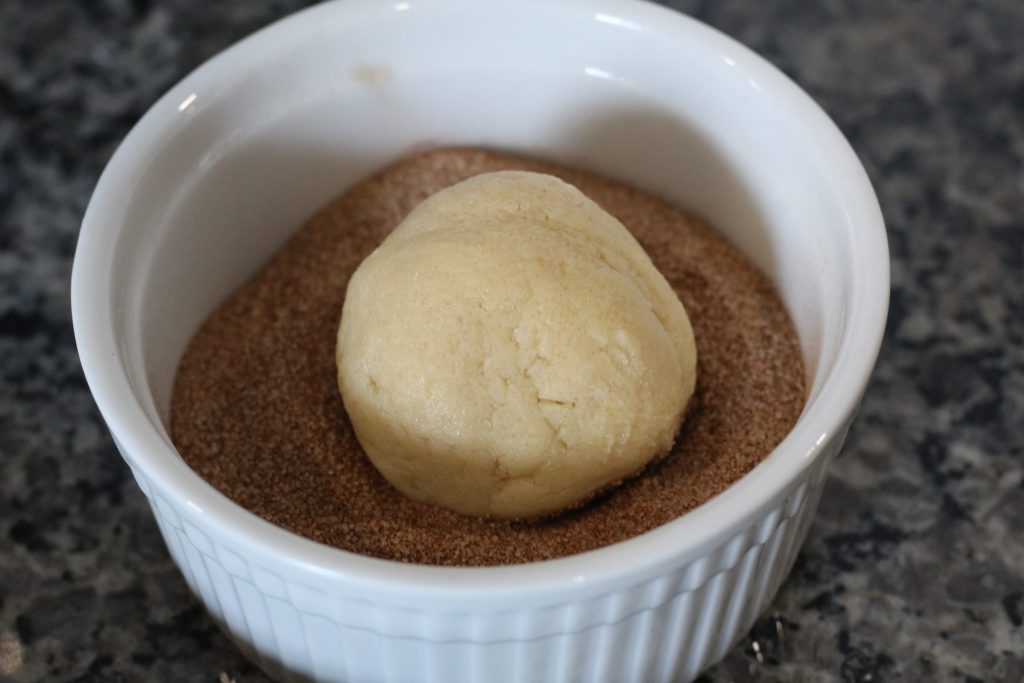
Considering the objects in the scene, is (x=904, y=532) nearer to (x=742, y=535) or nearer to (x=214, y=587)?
(x=742, y=535)

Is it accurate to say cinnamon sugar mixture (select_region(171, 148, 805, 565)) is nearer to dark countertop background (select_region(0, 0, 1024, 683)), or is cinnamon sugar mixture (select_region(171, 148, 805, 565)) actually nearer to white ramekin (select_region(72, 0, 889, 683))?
white ramekin (select_region(72, 0, 889, 683))

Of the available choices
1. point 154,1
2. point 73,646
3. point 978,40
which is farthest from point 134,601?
point 978,40

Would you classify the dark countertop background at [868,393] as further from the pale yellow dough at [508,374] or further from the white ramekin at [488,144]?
the pale yellow dough at [508,374]

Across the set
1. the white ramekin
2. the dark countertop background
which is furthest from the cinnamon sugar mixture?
the dark countertop background

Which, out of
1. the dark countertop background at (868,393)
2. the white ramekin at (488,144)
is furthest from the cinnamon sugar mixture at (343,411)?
the dark countertop background at (868,393)

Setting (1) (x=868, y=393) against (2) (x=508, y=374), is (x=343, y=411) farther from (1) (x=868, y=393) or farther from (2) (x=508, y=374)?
(1) (x=868, y=393)

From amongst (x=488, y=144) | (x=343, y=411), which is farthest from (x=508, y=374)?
(x=488, y=144)
